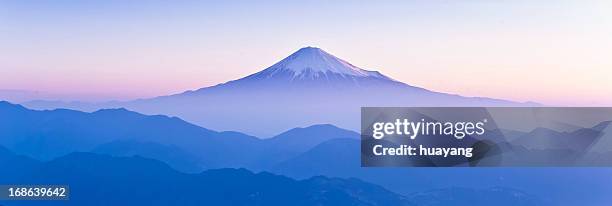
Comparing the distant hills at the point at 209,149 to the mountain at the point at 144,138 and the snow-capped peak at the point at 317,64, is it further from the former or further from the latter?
the snow-capped peak at the point at 317,64

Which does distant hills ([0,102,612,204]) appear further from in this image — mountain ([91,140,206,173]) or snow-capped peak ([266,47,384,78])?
snow-capped peak ([266,47,384,78])

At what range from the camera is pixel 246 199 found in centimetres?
299

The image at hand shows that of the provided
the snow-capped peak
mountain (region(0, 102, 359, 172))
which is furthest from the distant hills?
the snow-capped peak

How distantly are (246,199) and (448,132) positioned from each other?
1064mm

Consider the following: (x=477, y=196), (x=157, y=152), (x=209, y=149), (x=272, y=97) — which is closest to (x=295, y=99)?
(x=272, y=97)

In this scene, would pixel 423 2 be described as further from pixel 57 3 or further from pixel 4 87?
pixel 4 87

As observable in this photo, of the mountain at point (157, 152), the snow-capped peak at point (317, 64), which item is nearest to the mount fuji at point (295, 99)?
the snow-capped peak at point (317, 64)

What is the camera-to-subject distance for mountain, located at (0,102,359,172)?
115 inches

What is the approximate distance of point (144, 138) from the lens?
295 cm

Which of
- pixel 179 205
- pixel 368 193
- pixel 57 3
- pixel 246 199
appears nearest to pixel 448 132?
pixel 368 193

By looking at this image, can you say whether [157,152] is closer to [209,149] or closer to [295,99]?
[209,149]

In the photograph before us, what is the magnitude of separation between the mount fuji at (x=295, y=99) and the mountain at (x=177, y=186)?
269mm

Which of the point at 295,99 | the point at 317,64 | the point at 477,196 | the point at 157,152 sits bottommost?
the point at 477,196

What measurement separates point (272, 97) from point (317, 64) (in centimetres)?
28
